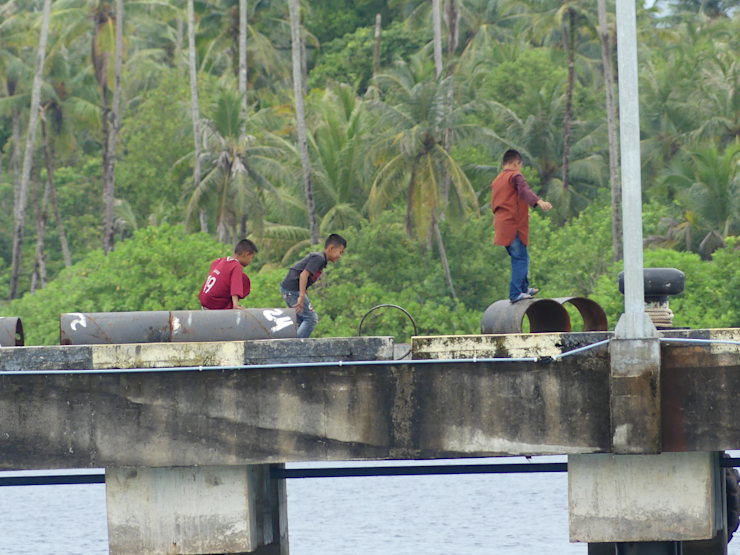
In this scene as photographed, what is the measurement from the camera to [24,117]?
4953cm

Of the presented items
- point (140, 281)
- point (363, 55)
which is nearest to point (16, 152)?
point (363, 55)

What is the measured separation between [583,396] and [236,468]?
8.69 ft

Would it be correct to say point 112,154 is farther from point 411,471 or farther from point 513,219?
point 411,471

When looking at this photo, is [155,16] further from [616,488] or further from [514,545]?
Result: [616,488]

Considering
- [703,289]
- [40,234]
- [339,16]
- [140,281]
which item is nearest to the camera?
[703,289]

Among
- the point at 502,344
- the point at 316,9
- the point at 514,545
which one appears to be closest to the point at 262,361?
the point at 502,344

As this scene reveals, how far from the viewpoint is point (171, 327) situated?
29.5 ft

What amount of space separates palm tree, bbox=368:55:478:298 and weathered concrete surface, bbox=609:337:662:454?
2431 centimetres

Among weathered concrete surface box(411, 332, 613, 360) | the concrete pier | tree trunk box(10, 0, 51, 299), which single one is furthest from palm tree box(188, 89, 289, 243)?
weathered concrete surface box(411, 332, 613, 360)

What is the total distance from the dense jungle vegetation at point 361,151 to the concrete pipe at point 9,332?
20.5 m

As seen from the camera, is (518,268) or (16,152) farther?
(16,152)

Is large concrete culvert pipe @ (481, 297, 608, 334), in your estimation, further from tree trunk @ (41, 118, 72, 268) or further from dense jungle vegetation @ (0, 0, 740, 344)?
tree trunk @ (41, 118, 72, 268)

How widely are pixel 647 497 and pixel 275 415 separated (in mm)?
2812

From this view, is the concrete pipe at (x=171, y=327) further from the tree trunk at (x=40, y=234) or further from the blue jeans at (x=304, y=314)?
the tree trunk at (x=40, y=234)
